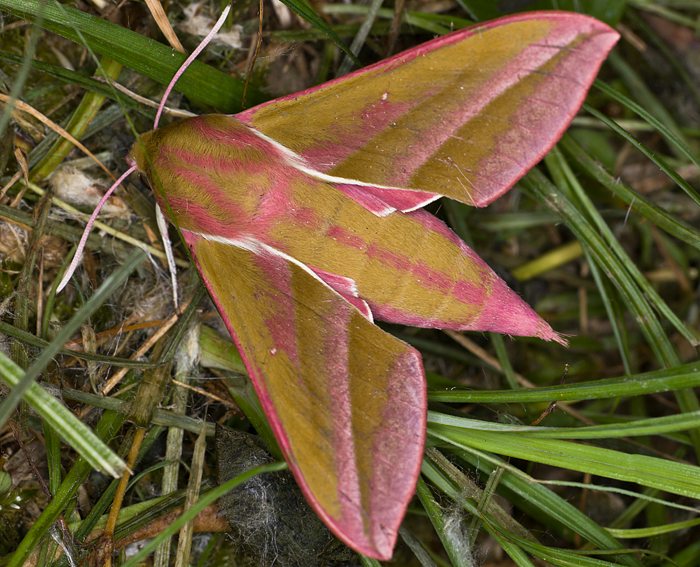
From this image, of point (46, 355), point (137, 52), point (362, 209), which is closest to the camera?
point (46, 355)

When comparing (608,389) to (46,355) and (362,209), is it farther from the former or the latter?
(46,355)

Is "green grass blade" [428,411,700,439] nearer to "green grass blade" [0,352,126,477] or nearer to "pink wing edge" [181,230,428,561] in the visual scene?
"pink wing edge" [181,230,428,561]

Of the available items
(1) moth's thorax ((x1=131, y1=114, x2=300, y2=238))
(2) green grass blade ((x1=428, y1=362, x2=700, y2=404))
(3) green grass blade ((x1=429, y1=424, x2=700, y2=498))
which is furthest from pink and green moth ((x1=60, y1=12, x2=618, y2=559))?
(3) green grass blade ((x1=429, y1=424, x2=700, y2=498))

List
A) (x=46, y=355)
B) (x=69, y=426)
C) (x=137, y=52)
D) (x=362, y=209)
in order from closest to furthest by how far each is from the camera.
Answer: (x=46, y=355) < (x=69, y=426) < (x=362, y=209) < (x=137, y=52)

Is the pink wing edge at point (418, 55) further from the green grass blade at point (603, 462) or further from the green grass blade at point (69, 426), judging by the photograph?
the green grass blade at point (69, 426)

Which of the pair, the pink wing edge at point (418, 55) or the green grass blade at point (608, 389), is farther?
the green grass blade at point (608, 389)

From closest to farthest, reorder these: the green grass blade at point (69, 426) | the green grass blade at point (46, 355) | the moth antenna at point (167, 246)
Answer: the green grass blade at point (46, 355) → the green grass blade at point (69, 426) → the moth antenna at point (167, 246)

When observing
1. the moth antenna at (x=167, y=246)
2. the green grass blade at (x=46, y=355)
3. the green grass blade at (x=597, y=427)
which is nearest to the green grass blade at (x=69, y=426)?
the green grass blade at (x=46, y=355)

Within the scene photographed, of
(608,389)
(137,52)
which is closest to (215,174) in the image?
(137,52)
